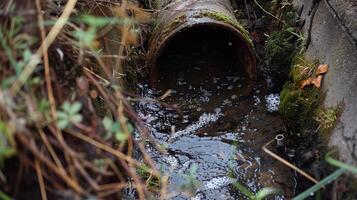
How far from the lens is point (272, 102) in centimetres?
408

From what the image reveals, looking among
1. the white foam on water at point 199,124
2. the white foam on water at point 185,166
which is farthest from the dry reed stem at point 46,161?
the white foam on water at point 199,124

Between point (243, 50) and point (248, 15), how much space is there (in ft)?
2.49

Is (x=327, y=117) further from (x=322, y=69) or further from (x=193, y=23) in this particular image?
(x=193, y=23)

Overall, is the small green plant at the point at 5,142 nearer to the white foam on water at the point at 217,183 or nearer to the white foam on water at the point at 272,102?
the white foam on water at the point at 217,183

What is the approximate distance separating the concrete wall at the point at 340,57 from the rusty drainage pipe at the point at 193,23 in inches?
24.6

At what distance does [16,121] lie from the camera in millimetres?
1267

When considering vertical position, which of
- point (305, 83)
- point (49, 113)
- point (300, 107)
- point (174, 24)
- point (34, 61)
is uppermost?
point (34, 61)

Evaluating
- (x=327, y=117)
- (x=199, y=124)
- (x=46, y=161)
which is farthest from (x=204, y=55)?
(x=46, y=161)

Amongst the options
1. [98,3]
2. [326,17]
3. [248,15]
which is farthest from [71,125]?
[248,15]

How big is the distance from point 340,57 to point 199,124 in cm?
126

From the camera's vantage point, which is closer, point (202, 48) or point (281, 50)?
point (281, 50)

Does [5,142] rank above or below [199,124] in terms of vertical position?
above

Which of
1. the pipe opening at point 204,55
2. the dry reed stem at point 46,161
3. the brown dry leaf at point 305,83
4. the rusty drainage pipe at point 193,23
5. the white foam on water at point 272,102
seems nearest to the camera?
the dry reed stem at point 46,161

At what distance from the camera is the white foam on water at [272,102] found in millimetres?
3999
